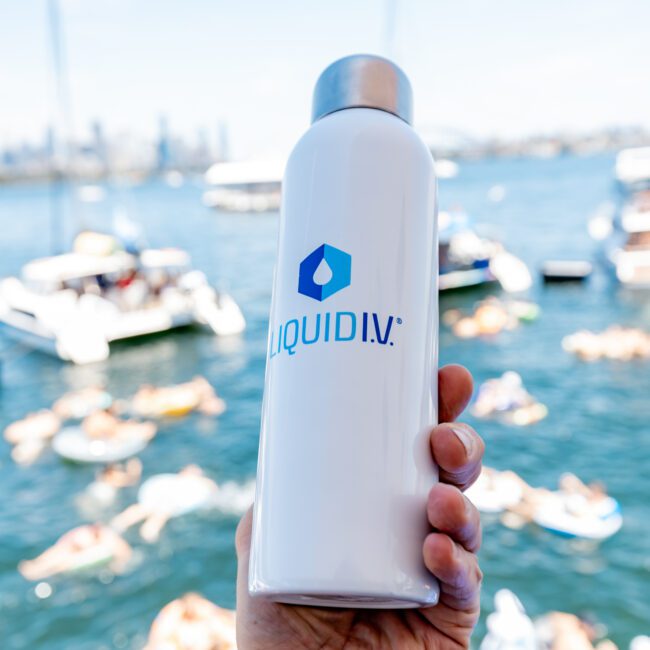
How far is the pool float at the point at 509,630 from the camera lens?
6.03 m

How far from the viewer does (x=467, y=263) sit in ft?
68.5

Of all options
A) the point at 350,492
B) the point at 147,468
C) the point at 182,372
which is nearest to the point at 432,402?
the point at 350,492

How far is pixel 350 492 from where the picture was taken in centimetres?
122

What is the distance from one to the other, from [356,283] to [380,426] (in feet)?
0.94

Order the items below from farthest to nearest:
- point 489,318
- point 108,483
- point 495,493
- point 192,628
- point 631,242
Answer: point 631,242 < point 489,318 < point 108,483 < point 495,493 < point 192,628

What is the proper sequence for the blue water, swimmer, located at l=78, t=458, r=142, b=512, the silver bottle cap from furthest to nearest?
swimmer, located at l=78, t=458, r=142, b=512, the blue water, the silver bottle cap

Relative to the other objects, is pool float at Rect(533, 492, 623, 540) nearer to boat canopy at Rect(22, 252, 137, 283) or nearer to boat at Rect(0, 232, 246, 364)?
boat at Rect(0, 232, 246, 364)

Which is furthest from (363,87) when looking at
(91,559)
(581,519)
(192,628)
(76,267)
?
(76,267)

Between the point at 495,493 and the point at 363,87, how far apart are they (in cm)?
803

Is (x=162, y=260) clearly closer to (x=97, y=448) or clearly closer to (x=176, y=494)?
(x=97, y=448)

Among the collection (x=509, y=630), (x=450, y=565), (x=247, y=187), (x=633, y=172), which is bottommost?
(x=247, y=187)

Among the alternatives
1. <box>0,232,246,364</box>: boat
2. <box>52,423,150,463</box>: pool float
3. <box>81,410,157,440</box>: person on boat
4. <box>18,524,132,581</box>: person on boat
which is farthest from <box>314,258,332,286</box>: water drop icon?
<box>0,232,246,364</box>: boat

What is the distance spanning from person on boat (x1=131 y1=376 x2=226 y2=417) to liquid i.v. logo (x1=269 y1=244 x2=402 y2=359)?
11108mm

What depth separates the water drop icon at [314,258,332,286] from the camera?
1319 millimetres
